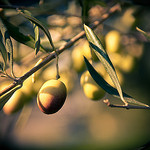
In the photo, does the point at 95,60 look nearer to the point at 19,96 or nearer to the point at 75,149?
the point at 19,96

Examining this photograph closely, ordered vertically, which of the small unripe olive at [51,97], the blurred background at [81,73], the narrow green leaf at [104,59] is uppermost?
the narrow green leaf at [104,59]

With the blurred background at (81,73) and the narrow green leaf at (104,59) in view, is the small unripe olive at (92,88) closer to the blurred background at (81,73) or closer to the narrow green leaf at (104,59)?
the blurred background at (81,73)

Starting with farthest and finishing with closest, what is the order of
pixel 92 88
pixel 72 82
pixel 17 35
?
pixel 72 82, pixel 92 88, pixel 17 35

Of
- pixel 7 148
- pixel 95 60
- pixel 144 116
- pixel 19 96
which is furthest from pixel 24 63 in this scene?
pixel 7 148

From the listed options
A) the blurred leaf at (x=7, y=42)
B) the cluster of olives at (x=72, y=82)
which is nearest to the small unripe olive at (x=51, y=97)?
the cluster of olives at (x=72, y=82)

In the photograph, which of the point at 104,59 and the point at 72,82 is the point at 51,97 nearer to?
the point at 104,59

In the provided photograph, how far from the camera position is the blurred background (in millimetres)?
941

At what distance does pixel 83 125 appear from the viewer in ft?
11.5

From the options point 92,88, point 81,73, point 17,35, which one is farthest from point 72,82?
point 17,35

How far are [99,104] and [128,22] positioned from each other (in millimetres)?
1761

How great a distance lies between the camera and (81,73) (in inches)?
38.5

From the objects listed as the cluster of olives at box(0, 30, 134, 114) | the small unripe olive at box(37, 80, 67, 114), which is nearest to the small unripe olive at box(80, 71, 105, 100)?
the cluster of olives at box(0, 30, 134, 114)

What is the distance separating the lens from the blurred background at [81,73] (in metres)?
0.94

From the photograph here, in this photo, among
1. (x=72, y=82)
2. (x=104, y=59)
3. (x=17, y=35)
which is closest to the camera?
(x=104, y=59)
